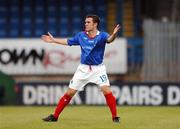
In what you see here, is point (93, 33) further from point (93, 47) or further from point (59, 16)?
point (59, 16)

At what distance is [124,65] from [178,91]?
3.06 metres

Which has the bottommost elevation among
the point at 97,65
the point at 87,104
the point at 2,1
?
the point at 87,104

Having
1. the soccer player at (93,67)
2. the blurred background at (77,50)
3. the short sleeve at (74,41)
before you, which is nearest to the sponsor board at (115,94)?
the blurred background at (77,50)

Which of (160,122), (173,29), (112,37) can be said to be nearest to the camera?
(112,37)

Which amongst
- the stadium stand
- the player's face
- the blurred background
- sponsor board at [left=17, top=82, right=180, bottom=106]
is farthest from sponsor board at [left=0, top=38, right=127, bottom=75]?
the player's face

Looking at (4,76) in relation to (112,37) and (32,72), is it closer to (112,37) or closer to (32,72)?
(32,72)

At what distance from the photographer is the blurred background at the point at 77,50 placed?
21891 mm

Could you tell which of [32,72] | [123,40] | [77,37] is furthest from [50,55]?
[77,37]

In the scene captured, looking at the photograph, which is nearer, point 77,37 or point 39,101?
point 77,37

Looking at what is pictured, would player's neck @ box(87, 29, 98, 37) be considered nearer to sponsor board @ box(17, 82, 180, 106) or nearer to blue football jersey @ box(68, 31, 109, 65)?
blue football jersey @ box(68, 31, 109, 65)

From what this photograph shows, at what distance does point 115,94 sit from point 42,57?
4148mm

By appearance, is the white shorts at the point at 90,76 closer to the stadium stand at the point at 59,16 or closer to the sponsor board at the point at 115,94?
the sponsor board at the point at 115,94

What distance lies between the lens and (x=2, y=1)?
90.0 feet

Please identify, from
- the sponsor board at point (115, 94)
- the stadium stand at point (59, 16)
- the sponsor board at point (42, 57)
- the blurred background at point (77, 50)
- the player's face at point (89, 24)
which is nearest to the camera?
the player's face at point (89, 24)
